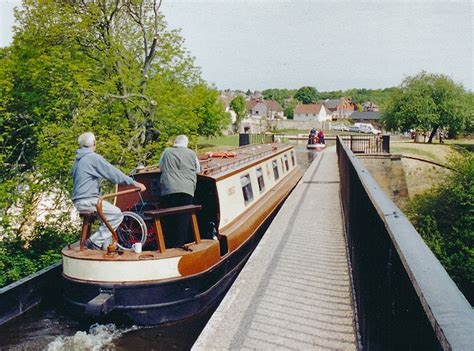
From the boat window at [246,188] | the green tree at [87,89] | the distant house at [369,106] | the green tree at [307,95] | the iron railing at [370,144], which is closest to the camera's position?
the boat window at [246,188]

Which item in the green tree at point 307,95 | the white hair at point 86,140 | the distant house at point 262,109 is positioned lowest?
the white hair at point 86,140

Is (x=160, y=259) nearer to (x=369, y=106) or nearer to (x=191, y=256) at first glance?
(x=191, y=256)

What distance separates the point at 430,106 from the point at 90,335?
47.3m

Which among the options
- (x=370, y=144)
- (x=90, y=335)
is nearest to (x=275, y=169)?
(x=90, y=335)

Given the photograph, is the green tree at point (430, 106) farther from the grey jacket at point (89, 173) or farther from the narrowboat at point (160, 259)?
the grey jacket at point (89, 173)

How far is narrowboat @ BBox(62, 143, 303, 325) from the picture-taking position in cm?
610

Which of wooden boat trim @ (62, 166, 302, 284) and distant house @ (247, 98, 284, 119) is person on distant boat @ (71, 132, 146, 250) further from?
distant house @ (247, 98, 284, 119)

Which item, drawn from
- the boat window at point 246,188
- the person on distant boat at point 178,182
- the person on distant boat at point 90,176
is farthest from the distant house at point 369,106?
the person on distant boat at point 90,176

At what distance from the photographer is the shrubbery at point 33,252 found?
995cm

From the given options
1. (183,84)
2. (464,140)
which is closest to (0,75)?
(183,84)

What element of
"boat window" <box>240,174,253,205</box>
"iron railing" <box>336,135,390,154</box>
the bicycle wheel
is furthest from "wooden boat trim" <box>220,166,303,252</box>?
"iron railing" <box>336,135,390,154</box>

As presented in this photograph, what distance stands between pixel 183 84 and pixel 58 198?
28.1 ft

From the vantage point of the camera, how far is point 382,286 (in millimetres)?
2732

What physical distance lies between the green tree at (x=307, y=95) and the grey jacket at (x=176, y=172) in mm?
163079
